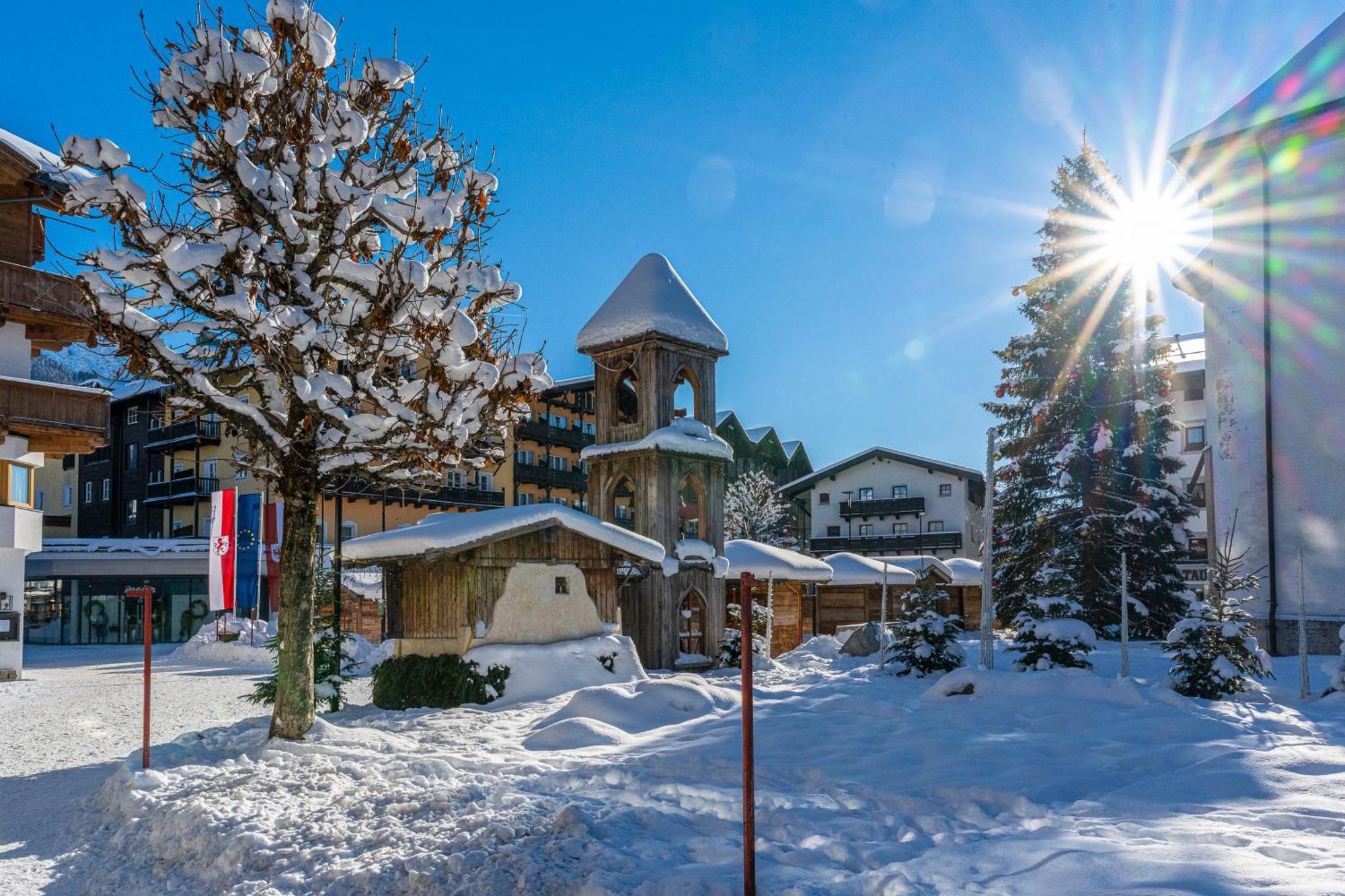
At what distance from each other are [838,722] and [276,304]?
24.3 feet

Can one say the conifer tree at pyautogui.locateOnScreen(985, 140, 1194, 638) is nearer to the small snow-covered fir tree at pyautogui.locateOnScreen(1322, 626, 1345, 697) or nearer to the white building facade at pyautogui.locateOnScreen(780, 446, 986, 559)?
the small snow-covered fir tree at pyautogui.locateOnScreen(1322, 626, 1345, 697)

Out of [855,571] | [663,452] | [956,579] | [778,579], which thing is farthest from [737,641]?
[956,579]

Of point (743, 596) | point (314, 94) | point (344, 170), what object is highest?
point (314, 94)

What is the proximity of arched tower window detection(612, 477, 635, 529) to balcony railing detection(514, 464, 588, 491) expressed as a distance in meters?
4.77

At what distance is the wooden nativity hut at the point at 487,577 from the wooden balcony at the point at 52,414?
1050 cm

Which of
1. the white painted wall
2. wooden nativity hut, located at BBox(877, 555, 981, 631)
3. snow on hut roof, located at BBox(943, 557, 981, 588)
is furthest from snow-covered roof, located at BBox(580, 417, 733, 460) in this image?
the white painted wall

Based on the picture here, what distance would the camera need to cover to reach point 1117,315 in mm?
28141

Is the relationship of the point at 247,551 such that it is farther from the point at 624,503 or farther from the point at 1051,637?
the point at 624,503

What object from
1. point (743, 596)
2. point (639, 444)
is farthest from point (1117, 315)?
point (743, 596)

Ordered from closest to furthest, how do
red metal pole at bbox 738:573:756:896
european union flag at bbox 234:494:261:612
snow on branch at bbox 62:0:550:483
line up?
red metal pole at bbox 738:573:756:896 < snow on branch at bbox 62:0:550:483 < european union flag at bbox 234:494:261:612

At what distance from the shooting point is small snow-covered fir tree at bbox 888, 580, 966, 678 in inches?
725

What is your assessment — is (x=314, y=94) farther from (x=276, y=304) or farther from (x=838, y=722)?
(x=838, y=722)

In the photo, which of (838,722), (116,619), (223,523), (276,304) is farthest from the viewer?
(116,619)

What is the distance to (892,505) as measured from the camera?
5194cm
